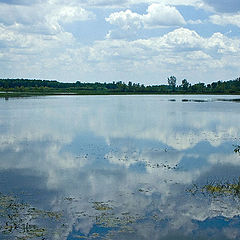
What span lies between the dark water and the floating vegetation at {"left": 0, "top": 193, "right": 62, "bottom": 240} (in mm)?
33

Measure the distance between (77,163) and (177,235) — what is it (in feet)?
38.0

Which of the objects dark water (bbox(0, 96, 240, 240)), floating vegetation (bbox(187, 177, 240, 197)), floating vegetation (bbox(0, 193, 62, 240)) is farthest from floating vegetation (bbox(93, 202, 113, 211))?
floating vegetation (bbox(187, 177, 240, 197))

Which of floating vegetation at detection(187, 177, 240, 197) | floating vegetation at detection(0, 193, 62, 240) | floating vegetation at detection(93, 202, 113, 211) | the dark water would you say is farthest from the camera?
floating vegetation at detection(187, 177, 240, 197)

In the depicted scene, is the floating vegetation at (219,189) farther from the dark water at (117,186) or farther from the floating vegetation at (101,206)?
the floating vegetation at (101,206)

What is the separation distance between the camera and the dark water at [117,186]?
12.4 meters

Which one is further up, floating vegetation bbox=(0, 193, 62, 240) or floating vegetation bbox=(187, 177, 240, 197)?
floating vegetation bbox=(187, 177, 240, 197)

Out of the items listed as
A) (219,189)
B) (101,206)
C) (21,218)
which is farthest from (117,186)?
(21,218)

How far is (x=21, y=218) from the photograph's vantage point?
42.9 feet

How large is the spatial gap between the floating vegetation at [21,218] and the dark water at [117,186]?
33mm

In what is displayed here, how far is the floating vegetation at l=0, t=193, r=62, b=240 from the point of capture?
11781 millimetres

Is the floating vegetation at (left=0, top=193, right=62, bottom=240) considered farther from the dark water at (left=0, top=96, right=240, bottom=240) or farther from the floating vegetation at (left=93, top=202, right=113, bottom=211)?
the floating vegetation at (left=93, top=202, right=113, bottom=211)

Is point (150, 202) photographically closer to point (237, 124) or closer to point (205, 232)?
point (205, 232)

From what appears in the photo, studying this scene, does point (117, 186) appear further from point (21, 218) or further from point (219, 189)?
point (21, 218)

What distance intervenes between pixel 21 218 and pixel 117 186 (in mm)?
5575
